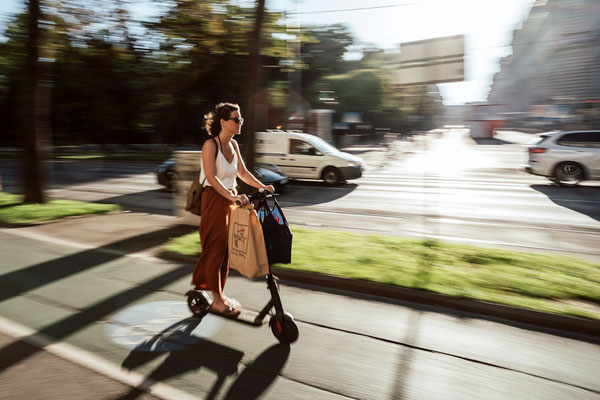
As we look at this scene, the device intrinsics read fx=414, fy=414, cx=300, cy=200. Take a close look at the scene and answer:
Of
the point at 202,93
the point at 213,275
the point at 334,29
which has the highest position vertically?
the point at 334,29

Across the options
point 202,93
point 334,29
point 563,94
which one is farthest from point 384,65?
point 563,94

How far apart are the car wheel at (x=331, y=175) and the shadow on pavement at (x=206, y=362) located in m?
11.0

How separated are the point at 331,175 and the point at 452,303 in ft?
33.6

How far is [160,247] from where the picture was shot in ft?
20.6

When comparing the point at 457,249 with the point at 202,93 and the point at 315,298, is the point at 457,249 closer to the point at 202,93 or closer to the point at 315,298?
the point at 315,298

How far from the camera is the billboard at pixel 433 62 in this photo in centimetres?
645

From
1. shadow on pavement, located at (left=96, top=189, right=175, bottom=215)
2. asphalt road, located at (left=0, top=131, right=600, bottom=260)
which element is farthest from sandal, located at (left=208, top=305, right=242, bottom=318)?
shadow on pavement, located at (left=96, top=189, right=175, bottom=215)

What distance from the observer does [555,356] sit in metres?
3.21

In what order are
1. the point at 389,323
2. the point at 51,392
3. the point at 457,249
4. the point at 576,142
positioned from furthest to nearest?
the point at 576,142, the point at 457,249, the point at 389,323, the point at 51,392

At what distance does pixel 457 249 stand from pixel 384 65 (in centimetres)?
5465

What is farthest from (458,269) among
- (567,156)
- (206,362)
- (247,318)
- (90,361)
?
(567,156)

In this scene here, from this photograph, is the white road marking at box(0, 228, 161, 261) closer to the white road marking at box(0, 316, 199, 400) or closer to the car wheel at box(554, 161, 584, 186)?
the white road marking at box(0, 316, 199, 400)

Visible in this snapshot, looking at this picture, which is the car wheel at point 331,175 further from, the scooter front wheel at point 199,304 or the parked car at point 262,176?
the scooter front wheel at point 199,304

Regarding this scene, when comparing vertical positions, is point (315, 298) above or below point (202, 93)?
below
